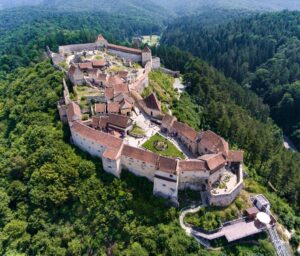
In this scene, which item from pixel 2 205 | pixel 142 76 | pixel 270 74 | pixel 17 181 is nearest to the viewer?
pixel 2 205

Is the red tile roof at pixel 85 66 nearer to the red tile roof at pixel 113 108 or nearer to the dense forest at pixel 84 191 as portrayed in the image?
the dense forest at pixel 84 191

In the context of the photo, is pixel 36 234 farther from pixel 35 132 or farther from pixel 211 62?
pixel 211 62

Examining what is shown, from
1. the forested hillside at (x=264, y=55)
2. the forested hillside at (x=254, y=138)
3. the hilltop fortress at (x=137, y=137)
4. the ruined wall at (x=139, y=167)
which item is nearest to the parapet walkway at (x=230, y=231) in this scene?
the hilltop fortress at (x=137, y=137)

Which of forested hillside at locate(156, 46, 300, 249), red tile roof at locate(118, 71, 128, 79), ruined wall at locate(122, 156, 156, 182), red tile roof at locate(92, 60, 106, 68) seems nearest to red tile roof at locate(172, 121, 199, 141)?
ruined wall at locate(122, 156, 156, 182)

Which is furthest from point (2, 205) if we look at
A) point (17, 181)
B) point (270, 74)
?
point (270, 74)

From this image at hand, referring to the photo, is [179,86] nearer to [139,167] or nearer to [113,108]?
[113,108]

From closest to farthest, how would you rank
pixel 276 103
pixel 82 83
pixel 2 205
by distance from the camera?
pixel 2 205 < pixel 82 83 < pixel 276 103
